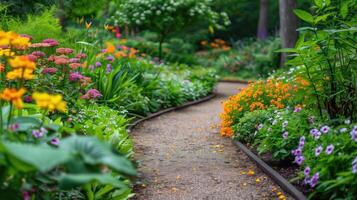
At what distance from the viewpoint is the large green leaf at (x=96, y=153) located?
216 cm

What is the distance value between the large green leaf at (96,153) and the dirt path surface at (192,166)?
2.31m

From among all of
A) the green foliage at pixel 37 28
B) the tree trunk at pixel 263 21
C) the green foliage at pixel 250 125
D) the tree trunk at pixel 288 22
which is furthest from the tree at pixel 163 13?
the tree trunk at pixel 263 21

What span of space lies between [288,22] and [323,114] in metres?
8.55

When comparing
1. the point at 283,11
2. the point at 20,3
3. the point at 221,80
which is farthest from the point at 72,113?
the point at 221,80

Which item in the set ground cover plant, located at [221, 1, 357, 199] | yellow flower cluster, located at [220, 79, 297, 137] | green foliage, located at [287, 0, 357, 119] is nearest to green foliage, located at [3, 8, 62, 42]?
yellow flower cluster, located at [220, 79, 297, 137]

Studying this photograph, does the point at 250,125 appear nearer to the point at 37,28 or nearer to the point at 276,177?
the point at 276,177

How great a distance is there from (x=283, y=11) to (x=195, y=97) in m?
3.51

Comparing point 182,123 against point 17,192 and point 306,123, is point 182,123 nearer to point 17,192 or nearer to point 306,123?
point 306,123

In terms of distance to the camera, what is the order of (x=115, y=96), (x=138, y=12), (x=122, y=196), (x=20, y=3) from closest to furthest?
1. (x=122, y=196)
2. (x=115, y=96)
3. (x=20, y=3)
4. (x=138, y=12)

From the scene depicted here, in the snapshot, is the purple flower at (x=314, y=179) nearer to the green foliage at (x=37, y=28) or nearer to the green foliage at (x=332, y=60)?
the green foliage at (x=332, y=60)

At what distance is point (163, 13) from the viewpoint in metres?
14.3

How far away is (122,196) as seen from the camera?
13.7ft

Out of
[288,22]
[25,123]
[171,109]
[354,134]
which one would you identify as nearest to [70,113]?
[25,123]

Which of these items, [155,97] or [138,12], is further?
[138,12]
